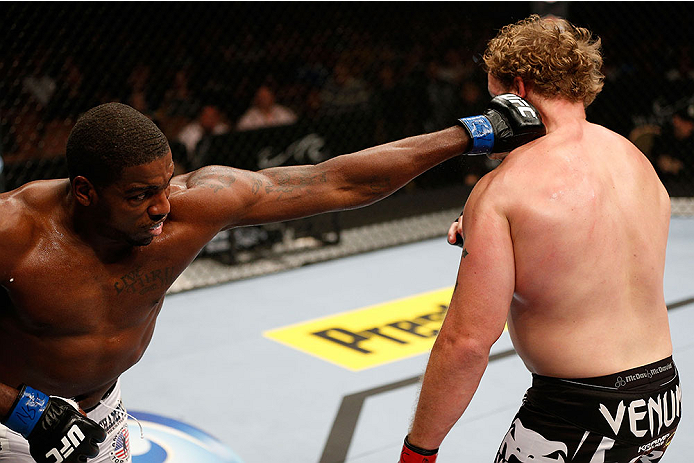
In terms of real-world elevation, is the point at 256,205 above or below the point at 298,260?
above

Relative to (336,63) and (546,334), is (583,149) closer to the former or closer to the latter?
(546,334)

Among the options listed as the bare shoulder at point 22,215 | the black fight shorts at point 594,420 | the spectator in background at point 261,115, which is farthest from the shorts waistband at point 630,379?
the spectator in background at point 261,115

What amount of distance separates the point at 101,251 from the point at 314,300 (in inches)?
130

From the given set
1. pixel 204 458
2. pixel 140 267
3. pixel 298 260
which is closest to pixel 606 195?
pixel 140 267

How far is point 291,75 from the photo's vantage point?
7.53 metres

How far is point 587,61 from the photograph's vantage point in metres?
1.92

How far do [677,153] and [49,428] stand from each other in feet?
22.6

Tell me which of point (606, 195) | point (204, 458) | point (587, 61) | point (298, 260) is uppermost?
point (587, 61)

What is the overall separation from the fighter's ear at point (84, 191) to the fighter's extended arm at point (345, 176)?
0.87 ft

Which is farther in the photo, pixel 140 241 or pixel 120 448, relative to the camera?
pixel 120 448

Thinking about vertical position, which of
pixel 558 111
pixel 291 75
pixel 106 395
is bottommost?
pixel 291 75

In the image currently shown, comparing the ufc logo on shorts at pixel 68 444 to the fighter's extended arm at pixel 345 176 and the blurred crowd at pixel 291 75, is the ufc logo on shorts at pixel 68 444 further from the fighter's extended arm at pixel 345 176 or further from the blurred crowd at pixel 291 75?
the blurred crowd at pixel 291 75

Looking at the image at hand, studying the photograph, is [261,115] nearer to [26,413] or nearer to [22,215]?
[22,215]

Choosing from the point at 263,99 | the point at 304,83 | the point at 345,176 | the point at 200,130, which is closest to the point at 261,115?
the point at 263,99
